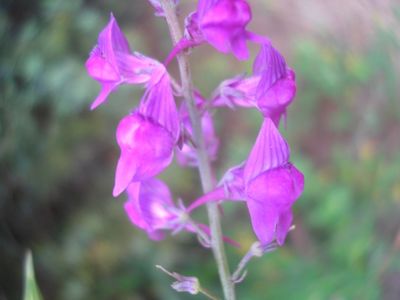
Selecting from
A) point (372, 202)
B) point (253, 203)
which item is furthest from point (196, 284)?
point (372, 202)

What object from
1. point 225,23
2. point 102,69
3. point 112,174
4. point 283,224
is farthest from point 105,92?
point 112,174

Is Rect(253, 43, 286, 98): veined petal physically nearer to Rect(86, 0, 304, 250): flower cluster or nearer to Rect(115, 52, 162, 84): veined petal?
Rect(86, 0, 304, 250): flower cluster

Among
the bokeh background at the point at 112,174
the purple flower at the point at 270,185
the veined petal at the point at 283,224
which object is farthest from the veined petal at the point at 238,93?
the bokeh background at the point at 112,174

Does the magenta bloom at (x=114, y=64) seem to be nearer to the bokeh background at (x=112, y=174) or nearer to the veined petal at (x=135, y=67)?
the veined petal at (x=135, y=67)

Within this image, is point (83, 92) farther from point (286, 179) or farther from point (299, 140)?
point (286, 179)

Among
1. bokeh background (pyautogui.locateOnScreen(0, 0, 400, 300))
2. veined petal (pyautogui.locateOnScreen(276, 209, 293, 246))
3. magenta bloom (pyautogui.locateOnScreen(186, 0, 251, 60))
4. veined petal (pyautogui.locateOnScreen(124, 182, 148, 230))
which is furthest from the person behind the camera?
bokeh background (pyautogui.locateOnScreen(0, 0, 400, 300))

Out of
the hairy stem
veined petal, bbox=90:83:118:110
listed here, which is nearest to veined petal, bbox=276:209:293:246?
the hairy stem

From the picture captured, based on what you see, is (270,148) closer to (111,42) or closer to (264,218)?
(264,218)
